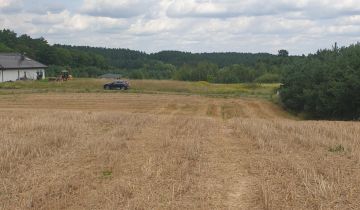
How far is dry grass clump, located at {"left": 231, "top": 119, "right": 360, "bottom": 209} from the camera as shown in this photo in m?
9.20

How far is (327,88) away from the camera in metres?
45.8

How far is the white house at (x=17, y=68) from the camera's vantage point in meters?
82.4

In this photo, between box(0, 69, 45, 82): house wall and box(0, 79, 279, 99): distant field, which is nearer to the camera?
box(0, 79, 279, 99): distant field

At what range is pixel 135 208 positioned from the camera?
8.75 m

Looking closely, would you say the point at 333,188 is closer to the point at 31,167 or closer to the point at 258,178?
the point at 258,178

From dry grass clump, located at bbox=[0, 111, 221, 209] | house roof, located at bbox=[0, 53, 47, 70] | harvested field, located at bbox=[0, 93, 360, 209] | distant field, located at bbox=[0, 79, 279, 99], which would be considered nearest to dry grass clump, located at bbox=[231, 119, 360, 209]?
harvested field, located at bbox=[0, 93, 360, 209]

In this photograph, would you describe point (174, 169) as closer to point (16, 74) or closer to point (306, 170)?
point (306, 170)

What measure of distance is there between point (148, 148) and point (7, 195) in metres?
6.81

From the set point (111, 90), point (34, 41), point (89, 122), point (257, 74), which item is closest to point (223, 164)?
point (89, 122)

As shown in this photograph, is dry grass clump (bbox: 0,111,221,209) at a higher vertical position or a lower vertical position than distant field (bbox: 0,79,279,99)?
higher

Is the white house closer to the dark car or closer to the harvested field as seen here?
the dark car

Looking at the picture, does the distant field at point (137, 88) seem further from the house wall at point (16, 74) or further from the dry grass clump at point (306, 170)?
the dry grass clump at point (306, 170)

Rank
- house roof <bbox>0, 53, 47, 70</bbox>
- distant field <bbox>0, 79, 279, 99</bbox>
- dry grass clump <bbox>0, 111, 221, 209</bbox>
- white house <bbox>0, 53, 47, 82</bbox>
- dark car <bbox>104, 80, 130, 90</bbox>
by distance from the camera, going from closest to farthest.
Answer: dry grass clump <bbox>0, 111, 221, 209</bbox> < distant field <bbox>0, 79, 279, 99</bbox> < dark car <bbox>104, 80, 130, 90</bbox> < white house <bbox>0, 53, 47, 82</bbox> < house roof <bbox>0, 53, 47, 70</bbox>

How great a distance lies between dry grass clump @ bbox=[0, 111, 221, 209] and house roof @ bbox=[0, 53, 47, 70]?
66295 millimetres
